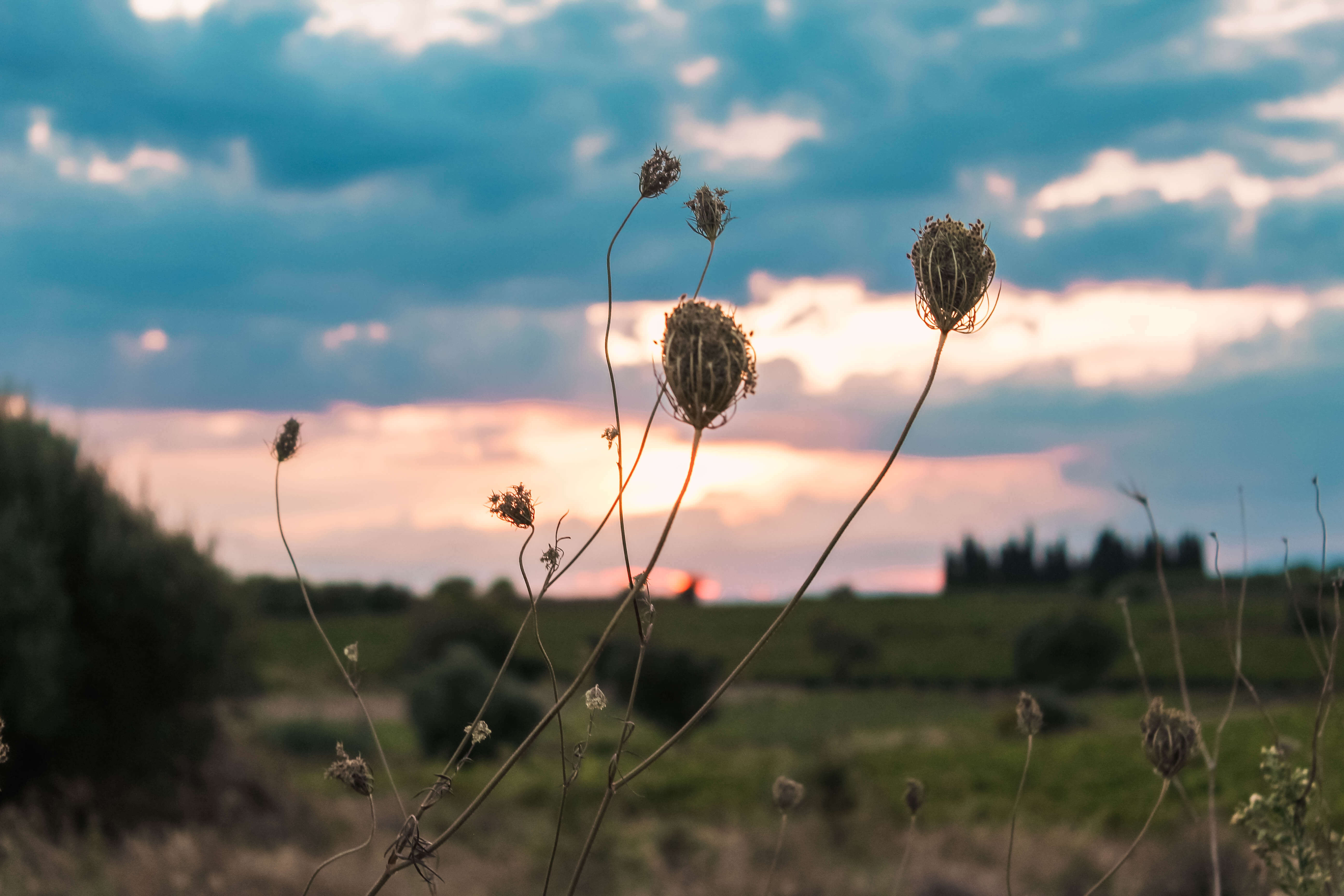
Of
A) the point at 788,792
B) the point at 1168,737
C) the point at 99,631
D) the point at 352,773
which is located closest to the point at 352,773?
the point at 352,773

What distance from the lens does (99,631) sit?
11.6 m

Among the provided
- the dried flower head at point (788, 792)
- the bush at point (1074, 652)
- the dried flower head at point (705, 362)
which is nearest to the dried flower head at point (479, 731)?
the dried flower head at point (705, 362)

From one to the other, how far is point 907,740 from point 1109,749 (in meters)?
5.76

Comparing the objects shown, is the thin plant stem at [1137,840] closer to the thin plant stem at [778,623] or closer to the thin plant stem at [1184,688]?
the thin plant stem at [1184,688]

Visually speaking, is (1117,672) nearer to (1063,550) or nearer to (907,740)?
(907,740)

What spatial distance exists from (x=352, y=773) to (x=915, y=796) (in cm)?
165

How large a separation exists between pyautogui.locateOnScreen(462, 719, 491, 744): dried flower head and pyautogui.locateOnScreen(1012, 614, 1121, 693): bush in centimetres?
4119

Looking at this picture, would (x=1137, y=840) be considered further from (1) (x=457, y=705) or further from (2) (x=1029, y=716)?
(1) (x=457, y=705)

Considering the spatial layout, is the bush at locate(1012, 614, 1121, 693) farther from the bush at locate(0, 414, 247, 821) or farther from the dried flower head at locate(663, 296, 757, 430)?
the dried flower head at locate(663, 296, 757, 430)

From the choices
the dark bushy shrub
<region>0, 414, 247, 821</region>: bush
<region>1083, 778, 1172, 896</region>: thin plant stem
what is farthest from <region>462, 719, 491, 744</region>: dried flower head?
the dark bushy shrub

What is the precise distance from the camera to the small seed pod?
1.70 metres

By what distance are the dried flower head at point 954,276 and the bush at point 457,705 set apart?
20.5 m

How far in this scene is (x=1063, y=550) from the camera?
8375cm

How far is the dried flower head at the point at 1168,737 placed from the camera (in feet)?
7.08
